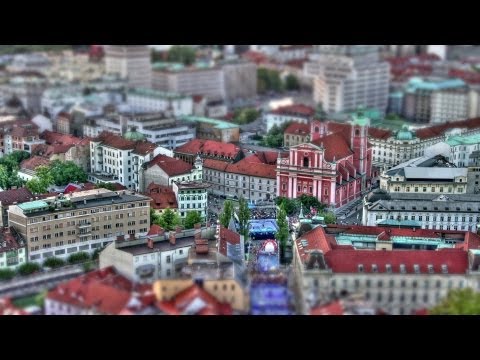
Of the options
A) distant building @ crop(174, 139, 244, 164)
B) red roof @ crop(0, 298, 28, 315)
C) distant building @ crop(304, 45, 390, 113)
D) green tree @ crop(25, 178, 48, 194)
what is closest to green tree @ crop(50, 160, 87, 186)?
green tree @ crop(25, 178, 48, 194)

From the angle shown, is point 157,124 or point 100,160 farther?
point 157,124

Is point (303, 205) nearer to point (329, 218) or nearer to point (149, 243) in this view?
point (329, 218)

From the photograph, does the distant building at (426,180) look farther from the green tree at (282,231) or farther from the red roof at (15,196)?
the red roof at (15,196)

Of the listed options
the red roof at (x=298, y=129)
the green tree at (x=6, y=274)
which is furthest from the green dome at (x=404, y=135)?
the green tree at (x=6, y=274)

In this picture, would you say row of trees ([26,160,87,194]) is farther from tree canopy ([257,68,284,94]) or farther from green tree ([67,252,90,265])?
tree canopy ([257,68,284,94])

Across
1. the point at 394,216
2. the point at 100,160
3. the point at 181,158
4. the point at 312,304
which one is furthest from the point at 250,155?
the point at 312,304
